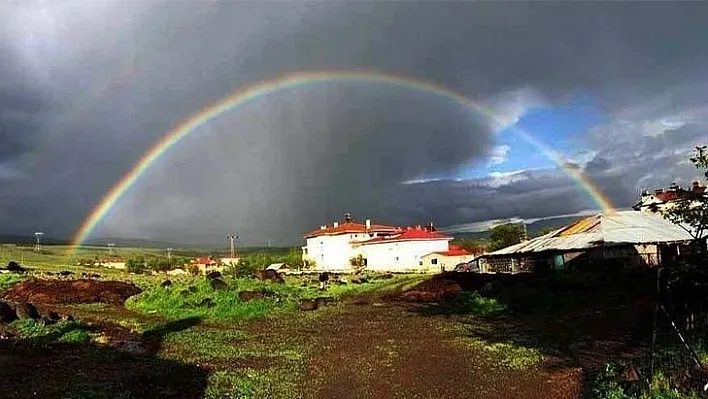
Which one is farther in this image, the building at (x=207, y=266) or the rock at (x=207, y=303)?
the building at (x=207, y=266)

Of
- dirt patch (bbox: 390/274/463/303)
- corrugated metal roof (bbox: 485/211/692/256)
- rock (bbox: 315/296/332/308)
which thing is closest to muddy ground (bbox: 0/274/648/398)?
rock (bbox: 315/296/332/308)

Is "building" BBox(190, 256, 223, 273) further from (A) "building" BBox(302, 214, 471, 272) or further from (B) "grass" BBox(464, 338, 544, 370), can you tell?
(B) "grass" BBox(464, 338, 544, 370)

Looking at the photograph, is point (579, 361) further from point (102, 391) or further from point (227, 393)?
point (102, 391)

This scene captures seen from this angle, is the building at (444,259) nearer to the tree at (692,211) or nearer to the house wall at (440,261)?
the house wall at (440,261)

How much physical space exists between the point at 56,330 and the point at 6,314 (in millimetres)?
2477

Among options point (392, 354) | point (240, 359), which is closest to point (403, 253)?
point (392, 354)

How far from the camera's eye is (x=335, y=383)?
11578 mm

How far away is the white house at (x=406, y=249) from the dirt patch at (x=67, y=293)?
55.6 meters

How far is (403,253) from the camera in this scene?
88.2 m

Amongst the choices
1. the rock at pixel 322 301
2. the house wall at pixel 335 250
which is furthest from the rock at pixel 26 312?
the house wall at pixel 335 250

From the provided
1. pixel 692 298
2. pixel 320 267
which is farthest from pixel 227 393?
pixel 320 267

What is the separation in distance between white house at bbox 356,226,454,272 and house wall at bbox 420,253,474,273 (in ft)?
3.27

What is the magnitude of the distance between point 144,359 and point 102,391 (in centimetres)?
383

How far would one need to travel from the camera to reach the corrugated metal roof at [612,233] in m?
39.0
